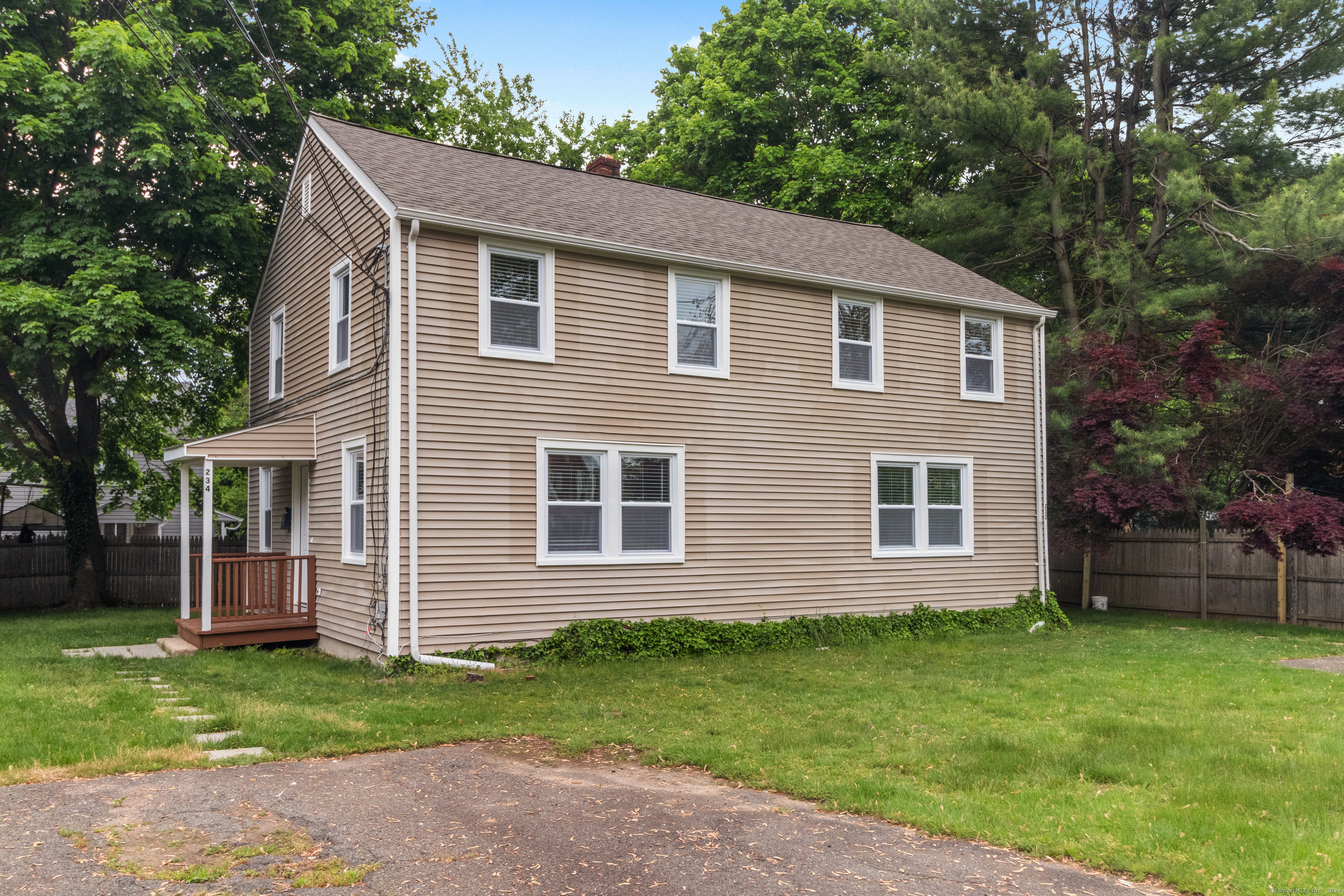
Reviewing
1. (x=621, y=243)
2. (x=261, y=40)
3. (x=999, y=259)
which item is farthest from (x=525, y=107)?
(x=621, y=243)

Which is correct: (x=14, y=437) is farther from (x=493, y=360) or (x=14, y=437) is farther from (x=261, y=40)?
(x=493, y=360)

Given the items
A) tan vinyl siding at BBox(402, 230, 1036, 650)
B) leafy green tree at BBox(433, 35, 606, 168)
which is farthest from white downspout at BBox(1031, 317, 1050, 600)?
leafy green tree at BBox(433, 35, 606, 168)

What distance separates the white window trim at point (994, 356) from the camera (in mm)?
15859

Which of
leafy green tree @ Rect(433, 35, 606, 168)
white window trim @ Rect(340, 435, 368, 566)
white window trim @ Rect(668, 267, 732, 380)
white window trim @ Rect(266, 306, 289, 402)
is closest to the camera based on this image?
white window trim @ Rect(340, 435, 368, 566)

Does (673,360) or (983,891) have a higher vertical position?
(673,360)

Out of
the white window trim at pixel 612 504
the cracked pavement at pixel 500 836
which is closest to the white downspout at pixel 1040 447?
the white window trim at pixel 612 504

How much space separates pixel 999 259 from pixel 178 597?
20216mm

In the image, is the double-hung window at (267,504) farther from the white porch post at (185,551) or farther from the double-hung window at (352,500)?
the double-hung window at (352,500)

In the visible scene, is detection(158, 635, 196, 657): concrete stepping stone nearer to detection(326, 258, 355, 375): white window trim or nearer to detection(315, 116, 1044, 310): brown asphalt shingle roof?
detection(326, 258, 355, 375): white window trim

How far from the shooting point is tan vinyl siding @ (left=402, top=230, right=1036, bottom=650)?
11242 mm

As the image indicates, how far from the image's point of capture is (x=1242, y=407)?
705 inches

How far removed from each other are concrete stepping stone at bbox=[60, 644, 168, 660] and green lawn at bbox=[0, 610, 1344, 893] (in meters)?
0.34

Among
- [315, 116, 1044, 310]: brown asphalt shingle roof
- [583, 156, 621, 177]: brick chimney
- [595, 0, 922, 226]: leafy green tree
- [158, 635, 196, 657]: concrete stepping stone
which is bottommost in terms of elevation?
[158, 635, 196, 657]: concrete stepping stone

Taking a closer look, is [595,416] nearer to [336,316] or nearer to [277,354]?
[336,316]
